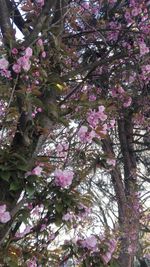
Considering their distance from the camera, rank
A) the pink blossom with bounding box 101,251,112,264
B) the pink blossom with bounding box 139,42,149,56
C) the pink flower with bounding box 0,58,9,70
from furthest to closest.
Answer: the pink blossom with bounding box 139,42,149,56 < the pink blossom with bounding box 101,251,112,264 < the pink flower with bounding box 0,58,9,70

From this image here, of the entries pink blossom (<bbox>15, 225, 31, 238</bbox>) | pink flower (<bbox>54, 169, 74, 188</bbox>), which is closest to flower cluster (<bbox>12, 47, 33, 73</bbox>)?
pink flower (<bbox>54, 169, 74, 188</bbox>)

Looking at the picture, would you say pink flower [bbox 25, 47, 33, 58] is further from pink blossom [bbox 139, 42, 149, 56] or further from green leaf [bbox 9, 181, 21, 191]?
pink blossom [bbox 139, 42, 149, 56]

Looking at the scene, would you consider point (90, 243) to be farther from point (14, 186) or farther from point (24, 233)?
A: point (14, 186)

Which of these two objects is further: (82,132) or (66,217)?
(82,132)

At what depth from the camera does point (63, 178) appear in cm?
260

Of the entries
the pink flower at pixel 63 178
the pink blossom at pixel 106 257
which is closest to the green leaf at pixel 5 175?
the pink flower at pixel 63 178

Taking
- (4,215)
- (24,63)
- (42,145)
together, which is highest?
(24,63)

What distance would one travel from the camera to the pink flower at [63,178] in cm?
259

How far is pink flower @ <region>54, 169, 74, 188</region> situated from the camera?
2.59 meters

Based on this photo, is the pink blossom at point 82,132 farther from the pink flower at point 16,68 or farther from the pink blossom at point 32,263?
A: the pink blossom at point 32,263

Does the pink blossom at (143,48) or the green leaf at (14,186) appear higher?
the pink blossom at (143,48)

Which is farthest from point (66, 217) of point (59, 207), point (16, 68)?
point (16, 68)

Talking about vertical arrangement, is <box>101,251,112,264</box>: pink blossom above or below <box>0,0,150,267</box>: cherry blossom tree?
below

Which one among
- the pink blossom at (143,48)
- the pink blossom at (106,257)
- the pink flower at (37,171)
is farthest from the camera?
→ the pink blossom at (143,48)
